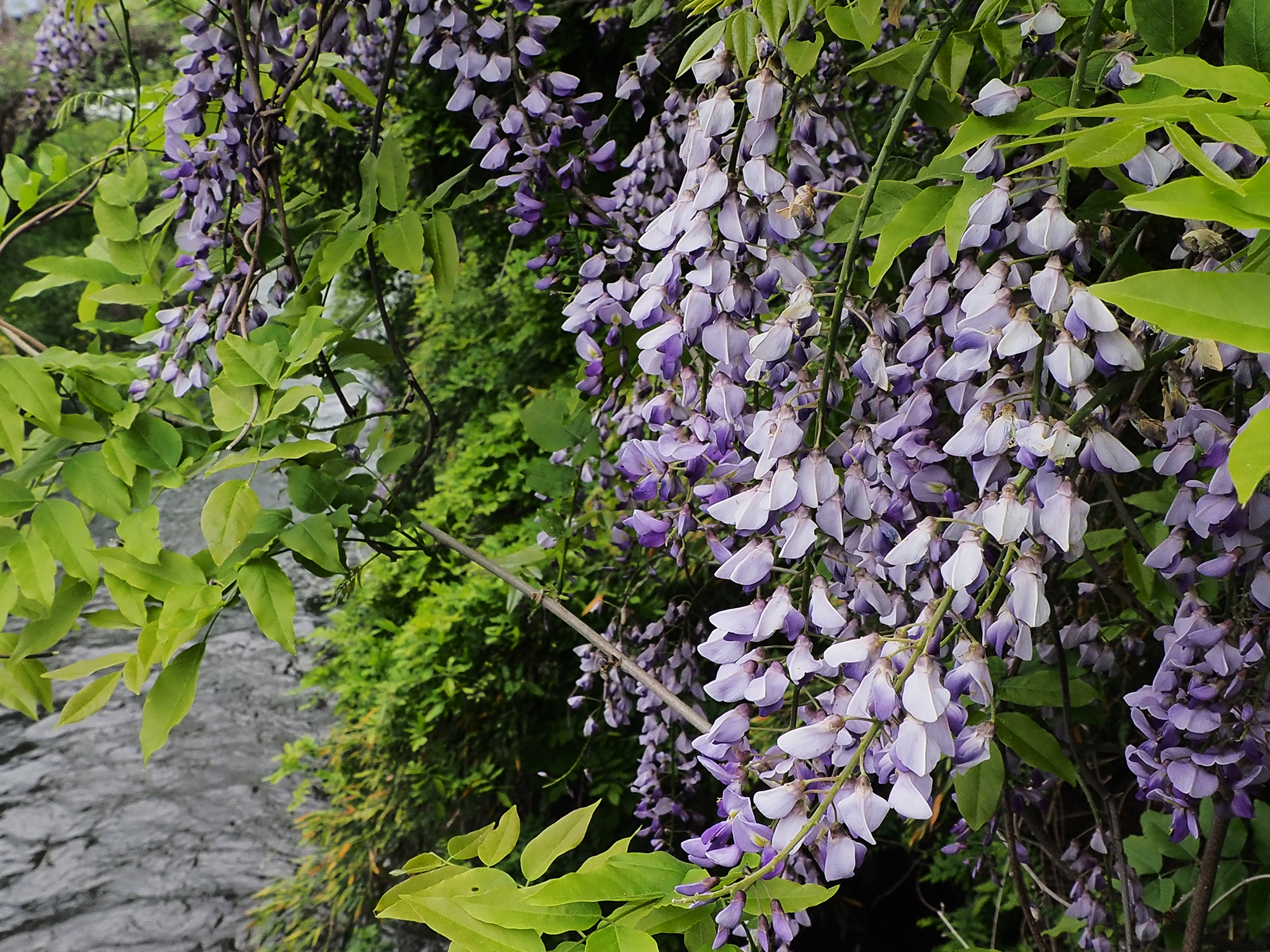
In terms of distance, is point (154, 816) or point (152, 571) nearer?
point (152, 571)

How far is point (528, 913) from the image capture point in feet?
1.63

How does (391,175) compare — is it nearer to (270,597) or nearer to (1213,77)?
(270,597)

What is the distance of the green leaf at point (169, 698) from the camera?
0.77 meters

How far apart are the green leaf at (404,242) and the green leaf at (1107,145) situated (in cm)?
68

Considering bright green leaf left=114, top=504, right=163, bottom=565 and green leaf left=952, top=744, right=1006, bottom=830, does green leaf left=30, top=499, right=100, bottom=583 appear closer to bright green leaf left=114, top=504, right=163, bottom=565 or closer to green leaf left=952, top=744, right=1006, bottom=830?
bright green leaf left=114, top=504, right=163, bottom=565

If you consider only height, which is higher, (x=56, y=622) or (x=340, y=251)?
(x=340, y=251)

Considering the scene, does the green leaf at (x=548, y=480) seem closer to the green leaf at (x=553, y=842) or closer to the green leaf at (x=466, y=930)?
the green leaf at (x=553, y=842)

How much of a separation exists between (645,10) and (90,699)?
34.2 inches

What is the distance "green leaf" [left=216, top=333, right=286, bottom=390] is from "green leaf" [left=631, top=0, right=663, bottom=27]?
0.46 meters

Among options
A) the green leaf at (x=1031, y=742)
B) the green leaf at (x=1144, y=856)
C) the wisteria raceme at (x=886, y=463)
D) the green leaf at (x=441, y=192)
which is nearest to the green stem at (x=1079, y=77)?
the wisteria raceme at (x=886, y=463)

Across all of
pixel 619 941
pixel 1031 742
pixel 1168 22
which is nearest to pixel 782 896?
Result: pixel 619 941

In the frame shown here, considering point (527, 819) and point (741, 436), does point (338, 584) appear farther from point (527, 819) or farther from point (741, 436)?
point (527, 819)

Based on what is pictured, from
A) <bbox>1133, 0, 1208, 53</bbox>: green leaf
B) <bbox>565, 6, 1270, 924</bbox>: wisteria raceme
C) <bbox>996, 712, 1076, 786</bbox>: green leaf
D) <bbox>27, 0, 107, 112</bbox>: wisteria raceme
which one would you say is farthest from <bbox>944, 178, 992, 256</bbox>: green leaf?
<bbox>27, 0, 107, 112</bbox>: wisteria raceme

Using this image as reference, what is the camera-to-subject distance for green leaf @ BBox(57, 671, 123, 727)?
86 cm
